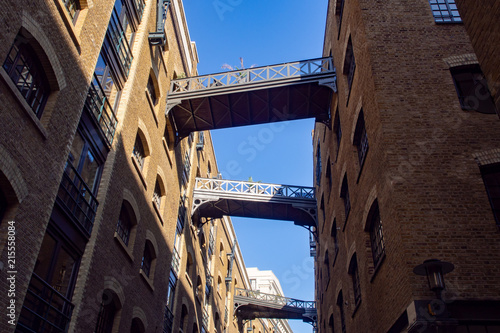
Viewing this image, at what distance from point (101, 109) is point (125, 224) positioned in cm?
374

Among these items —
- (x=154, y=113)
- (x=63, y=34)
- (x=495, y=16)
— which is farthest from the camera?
(x=154, y=113)

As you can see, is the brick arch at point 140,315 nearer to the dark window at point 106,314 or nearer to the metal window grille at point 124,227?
the dark window at point 106,314

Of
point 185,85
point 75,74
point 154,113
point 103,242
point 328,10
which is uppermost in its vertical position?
point 328,10

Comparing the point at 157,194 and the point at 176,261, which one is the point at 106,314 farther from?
the point at 176,261

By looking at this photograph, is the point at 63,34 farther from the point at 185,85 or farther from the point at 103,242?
the point at 185,85

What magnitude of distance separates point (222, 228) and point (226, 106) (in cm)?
1413

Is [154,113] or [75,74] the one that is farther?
[154,113]

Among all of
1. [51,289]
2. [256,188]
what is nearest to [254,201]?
[256,188]

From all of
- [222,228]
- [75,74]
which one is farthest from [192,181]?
[75,74]

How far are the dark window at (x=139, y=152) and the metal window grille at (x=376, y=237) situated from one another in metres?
8.25

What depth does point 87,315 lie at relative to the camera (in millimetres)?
10062

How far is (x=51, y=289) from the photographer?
345 inches

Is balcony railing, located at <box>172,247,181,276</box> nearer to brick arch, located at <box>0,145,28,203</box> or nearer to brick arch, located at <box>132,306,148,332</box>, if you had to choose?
brick arch, located at <box>132,306,148,332</box>

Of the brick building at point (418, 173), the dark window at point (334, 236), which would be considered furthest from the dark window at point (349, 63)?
the dark window at point (334, 236)
